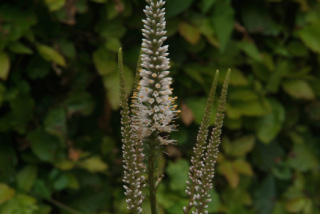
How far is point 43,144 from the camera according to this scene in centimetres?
286

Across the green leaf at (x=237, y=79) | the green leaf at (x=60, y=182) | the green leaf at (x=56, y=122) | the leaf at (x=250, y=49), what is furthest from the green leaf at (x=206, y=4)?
the green leaf at (x=60, y=182)

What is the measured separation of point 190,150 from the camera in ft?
11.1

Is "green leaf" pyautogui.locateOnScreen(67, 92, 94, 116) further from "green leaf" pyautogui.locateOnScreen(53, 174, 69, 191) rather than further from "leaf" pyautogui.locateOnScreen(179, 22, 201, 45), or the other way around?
"leaf" pyautogui.locateOnScreen(179, 22, 201, 45)

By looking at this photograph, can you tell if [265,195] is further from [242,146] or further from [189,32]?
[189,32]

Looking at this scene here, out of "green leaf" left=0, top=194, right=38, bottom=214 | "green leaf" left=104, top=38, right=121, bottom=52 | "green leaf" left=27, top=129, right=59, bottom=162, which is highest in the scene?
"green leaf" left=104, top=38, right=121, bottom=52

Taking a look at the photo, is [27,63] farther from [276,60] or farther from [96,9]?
[276,60]

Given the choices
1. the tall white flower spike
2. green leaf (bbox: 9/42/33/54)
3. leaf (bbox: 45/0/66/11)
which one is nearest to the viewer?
the tall white flower spike

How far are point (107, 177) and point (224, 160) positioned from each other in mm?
938

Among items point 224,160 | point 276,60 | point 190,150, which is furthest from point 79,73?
point 276,60

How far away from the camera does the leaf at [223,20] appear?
3012mm

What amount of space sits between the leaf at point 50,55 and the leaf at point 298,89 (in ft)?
6.18

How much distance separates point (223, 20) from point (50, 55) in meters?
1.19

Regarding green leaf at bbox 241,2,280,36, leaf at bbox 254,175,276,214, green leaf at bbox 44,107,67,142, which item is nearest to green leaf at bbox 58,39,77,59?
green leaf at bbox 44,107,67,142

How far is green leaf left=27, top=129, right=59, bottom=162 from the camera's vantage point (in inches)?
111
